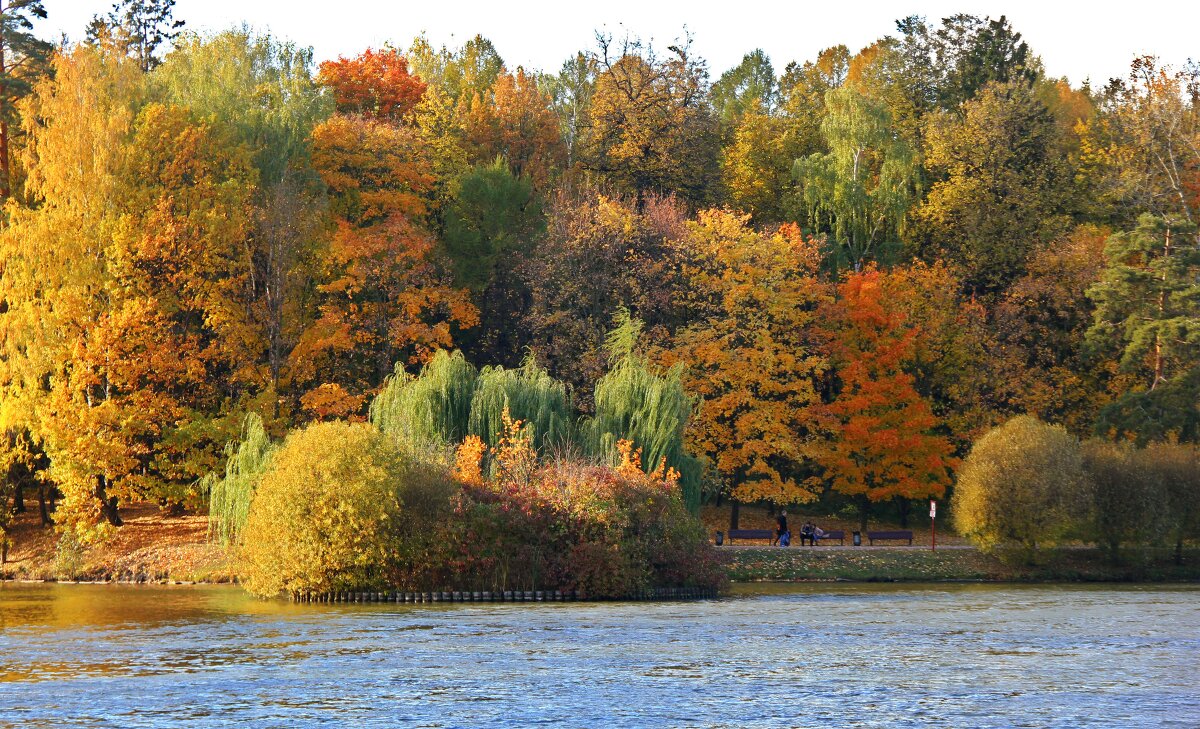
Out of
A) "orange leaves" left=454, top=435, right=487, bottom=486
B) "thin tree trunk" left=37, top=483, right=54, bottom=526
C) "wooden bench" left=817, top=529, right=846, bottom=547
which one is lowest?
"wooden bench" left=817, top=529, right=846, bottom=547

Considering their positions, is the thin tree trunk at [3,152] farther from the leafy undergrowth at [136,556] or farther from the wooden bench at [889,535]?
the wooden bench at [889,535]

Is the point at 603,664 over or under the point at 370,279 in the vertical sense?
under

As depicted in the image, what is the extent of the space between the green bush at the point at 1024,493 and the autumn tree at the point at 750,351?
382 inches

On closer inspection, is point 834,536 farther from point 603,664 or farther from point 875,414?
point 603,664

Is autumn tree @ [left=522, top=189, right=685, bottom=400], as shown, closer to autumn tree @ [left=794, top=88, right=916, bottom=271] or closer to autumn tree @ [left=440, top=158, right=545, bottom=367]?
autumn tree @ [left=440, top=158, right=545, bottom=367]

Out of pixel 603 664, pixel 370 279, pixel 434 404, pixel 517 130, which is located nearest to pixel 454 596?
pixel 434 404

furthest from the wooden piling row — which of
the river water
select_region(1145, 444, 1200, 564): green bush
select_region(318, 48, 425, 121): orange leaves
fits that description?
select_region(318, 48, 425, 121): orange leaves

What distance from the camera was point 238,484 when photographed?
56219 mm

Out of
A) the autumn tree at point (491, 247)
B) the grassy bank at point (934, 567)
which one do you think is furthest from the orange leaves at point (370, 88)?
the grassy bank at point (934, 567)

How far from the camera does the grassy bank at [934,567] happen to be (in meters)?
62.6

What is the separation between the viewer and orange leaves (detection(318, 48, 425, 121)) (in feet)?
301

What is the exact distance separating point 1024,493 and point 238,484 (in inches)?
1248

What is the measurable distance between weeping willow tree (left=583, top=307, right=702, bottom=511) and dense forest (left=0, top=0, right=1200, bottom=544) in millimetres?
131

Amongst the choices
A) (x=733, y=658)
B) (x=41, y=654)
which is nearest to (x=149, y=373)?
(x=41, y=654)
